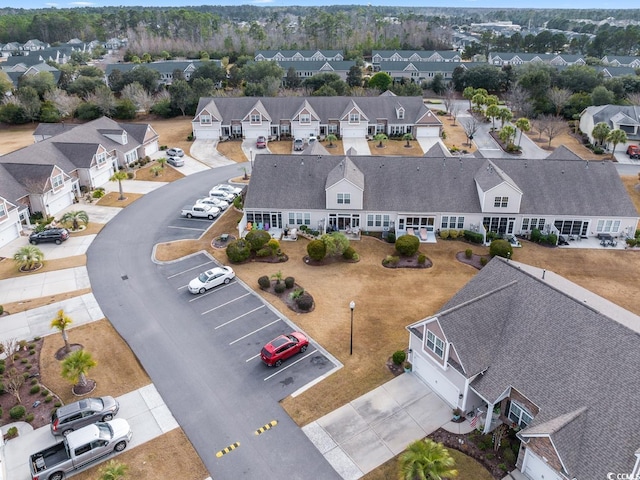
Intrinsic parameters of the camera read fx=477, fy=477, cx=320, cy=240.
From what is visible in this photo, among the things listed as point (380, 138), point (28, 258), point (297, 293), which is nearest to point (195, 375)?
point (297, 293)

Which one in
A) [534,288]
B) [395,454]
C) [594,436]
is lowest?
[395,454]

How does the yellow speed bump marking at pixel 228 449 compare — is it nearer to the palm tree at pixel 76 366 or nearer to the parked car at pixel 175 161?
the palm tree at pixel 76 366

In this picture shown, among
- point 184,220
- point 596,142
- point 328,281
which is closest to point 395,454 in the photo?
point 328,281

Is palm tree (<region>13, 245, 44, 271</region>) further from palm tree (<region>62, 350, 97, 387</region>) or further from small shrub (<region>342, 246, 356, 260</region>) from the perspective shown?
small shrub (<region>342, 246, 356, 260</region>)

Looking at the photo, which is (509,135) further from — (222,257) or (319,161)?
(222,257)

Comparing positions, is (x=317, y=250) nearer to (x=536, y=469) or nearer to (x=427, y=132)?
(x=536, y=469)

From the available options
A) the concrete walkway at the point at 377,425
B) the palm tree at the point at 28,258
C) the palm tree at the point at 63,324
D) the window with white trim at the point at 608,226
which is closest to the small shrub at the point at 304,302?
the concrete walkway at the point at 377,425

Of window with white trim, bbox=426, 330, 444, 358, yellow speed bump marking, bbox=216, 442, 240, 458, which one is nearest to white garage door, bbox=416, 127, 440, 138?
window with white trim, bbox=426, 330, 444, 358
